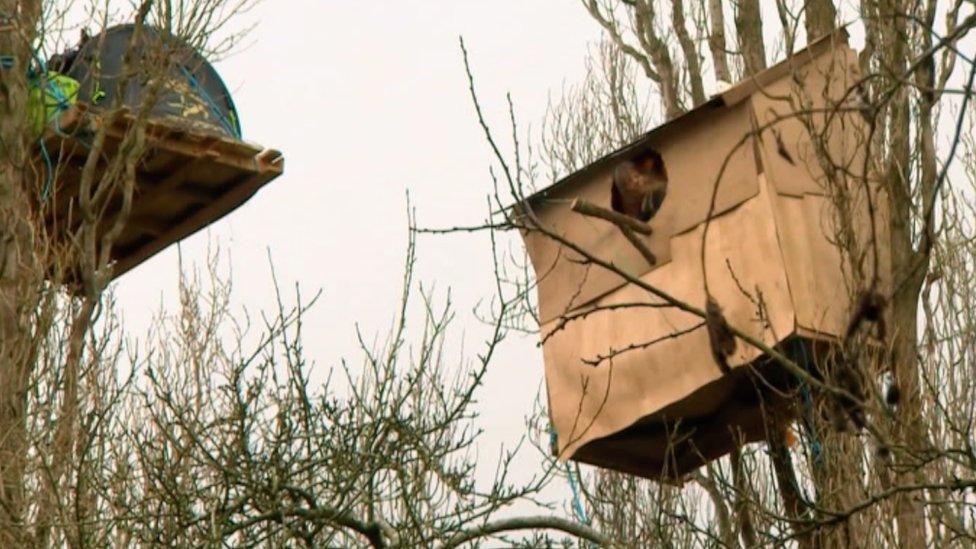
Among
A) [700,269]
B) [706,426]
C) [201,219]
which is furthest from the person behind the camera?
[201,219]

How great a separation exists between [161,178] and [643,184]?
2.60 m

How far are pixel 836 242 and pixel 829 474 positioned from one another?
183 centimetres

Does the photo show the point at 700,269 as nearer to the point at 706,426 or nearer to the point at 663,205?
the point at 663,205

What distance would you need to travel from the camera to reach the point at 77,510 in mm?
5887

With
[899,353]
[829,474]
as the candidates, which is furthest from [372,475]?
[829,474]

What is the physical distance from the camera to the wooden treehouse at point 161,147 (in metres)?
8.40

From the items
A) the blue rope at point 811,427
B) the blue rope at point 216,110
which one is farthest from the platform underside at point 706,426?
the blue rope at point 216,110

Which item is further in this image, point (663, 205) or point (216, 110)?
point (216, 110)

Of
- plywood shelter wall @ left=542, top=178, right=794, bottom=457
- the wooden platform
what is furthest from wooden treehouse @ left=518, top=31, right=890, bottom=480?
the wooden platform

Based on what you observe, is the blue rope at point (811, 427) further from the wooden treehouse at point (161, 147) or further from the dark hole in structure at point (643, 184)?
the wooden treehouse at point (161, 147)

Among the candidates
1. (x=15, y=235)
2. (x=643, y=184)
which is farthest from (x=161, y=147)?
(x=643, y=184)

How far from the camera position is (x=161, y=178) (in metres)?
8.78

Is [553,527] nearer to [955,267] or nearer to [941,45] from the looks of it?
[941,45]

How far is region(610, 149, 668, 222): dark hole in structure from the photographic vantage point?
7117 millimetres
